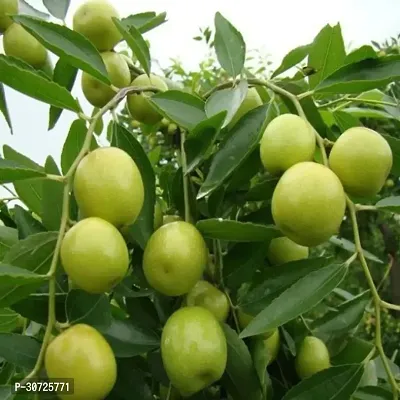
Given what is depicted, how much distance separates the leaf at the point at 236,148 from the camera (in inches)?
20.5

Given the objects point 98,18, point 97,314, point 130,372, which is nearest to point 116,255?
point 97,314

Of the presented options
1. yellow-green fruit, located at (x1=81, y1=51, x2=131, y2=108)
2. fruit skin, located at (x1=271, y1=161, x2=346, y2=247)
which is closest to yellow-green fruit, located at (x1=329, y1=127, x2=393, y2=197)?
fruit skin, located at (x1=271, y1=161, x2=346, y2=247)

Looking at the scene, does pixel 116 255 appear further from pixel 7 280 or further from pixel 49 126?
pixel 49 126

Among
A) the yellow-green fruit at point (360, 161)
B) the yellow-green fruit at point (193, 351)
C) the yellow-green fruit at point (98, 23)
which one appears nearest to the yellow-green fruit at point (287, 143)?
the yellow-green fruit at point (360, 161)

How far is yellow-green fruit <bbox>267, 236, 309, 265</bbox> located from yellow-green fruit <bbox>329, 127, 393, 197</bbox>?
12 centimetres

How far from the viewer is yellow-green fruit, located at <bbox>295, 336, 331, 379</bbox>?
58 centimetres

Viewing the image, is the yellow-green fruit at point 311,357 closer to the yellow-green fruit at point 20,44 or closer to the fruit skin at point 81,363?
the fruit skin at point 81,363

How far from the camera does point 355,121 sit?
64 cm

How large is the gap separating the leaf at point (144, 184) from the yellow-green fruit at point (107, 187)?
0.06m

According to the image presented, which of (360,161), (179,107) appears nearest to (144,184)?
(179,107)

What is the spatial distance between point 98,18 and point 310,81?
0.68ft

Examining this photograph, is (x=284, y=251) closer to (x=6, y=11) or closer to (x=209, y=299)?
(x=209, y=299)

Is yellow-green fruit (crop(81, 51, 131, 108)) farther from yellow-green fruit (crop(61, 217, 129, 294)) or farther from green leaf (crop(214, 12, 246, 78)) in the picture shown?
yellow-green fruit (crop(61, 217, 129, 294))

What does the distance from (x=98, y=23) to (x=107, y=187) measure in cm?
25
